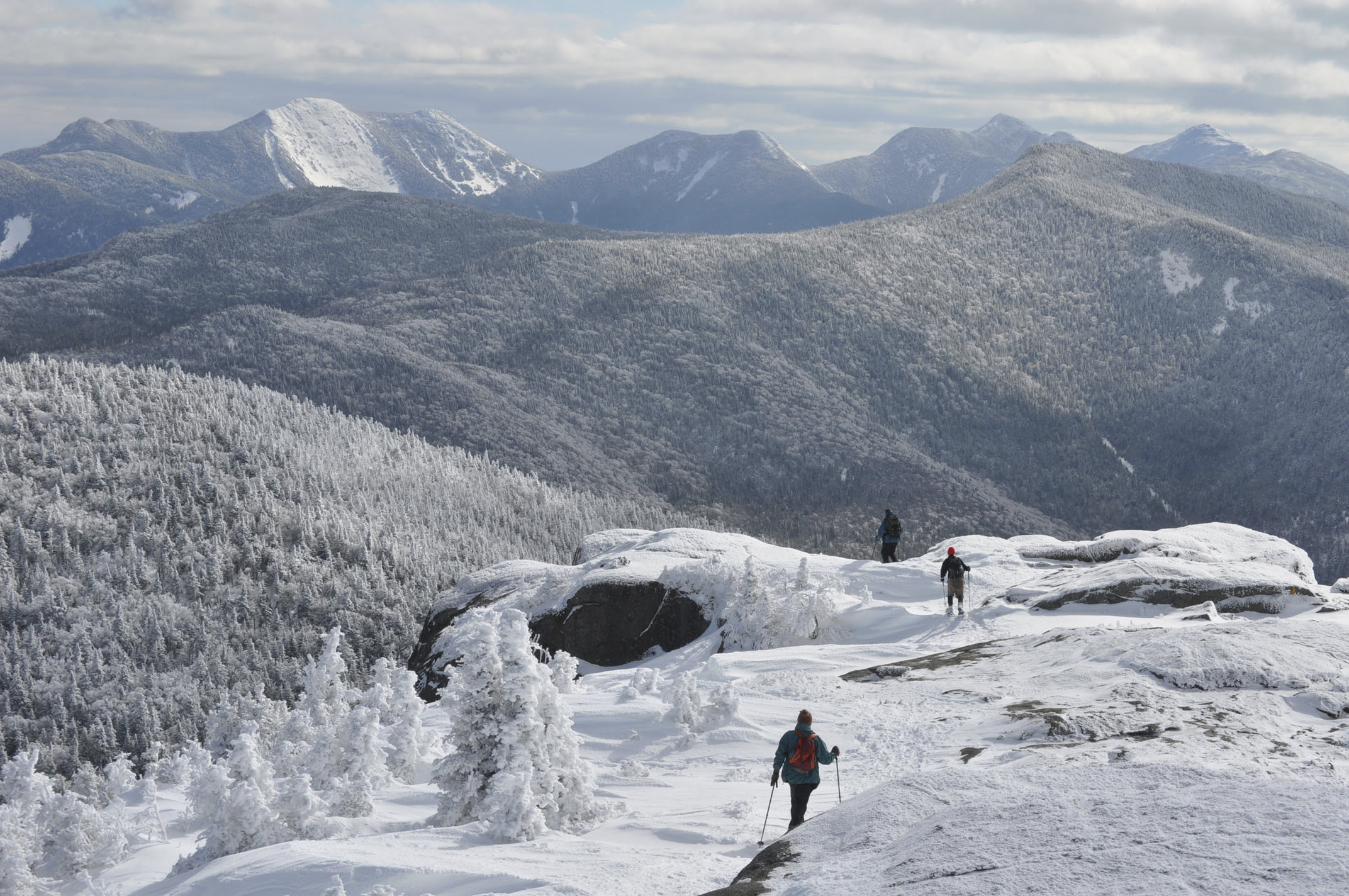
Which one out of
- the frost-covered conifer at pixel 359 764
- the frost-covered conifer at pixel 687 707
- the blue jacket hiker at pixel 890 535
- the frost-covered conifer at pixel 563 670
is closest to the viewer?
the frost-covered conifer at pixel 359 764

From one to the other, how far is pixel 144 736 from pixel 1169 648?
8685 centimetres

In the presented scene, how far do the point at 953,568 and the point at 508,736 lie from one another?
54.7ft

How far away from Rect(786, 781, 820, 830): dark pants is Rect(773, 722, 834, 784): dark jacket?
0.20ft

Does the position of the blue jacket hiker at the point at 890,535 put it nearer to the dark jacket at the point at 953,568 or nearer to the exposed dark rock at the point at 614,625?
the dark jacket at the point at 953,568

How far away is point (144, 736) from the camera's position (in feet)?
271

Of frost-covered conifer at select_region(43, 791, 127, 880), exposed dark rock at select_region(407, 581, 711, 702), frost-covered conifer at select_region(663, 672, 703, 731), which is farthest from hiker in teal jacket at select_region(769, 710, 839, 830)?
exposed dark rock at select_region(407, 581, 711, 702)

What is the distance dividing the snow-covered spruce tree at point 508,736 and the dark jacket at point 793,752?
10.3 feet

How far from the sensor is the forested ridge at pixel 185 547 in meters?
88.5

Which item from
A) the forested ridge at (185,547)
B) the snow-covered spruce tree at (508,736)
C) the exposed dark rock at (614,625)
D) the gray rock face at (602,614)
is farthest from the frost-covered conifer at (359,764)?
the forested ridge at (185,547)

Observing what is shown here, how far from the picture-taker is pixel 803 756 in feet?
43.1

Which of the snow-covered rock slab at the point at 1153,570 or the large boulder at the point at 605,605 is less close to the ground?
the snow-covered rock slab at the point at 1153,570

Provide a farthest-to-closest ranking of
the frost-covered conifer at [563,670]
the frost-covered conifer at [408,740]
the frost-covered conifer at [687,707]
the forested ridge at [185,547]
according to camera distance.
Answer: the forested ridge at [185,547] → the frost-covered conifer at [687,707] → the frost-covered conifer at [408,740] → the frost-covered conifer at [563,670]

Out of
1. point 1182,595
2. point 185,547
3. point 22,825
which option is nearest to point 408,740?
point 22,825

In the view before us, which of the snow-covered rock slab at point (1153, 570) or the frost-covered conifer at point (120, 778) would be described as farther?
the snow-covered rock slab at point (1153, 570)
